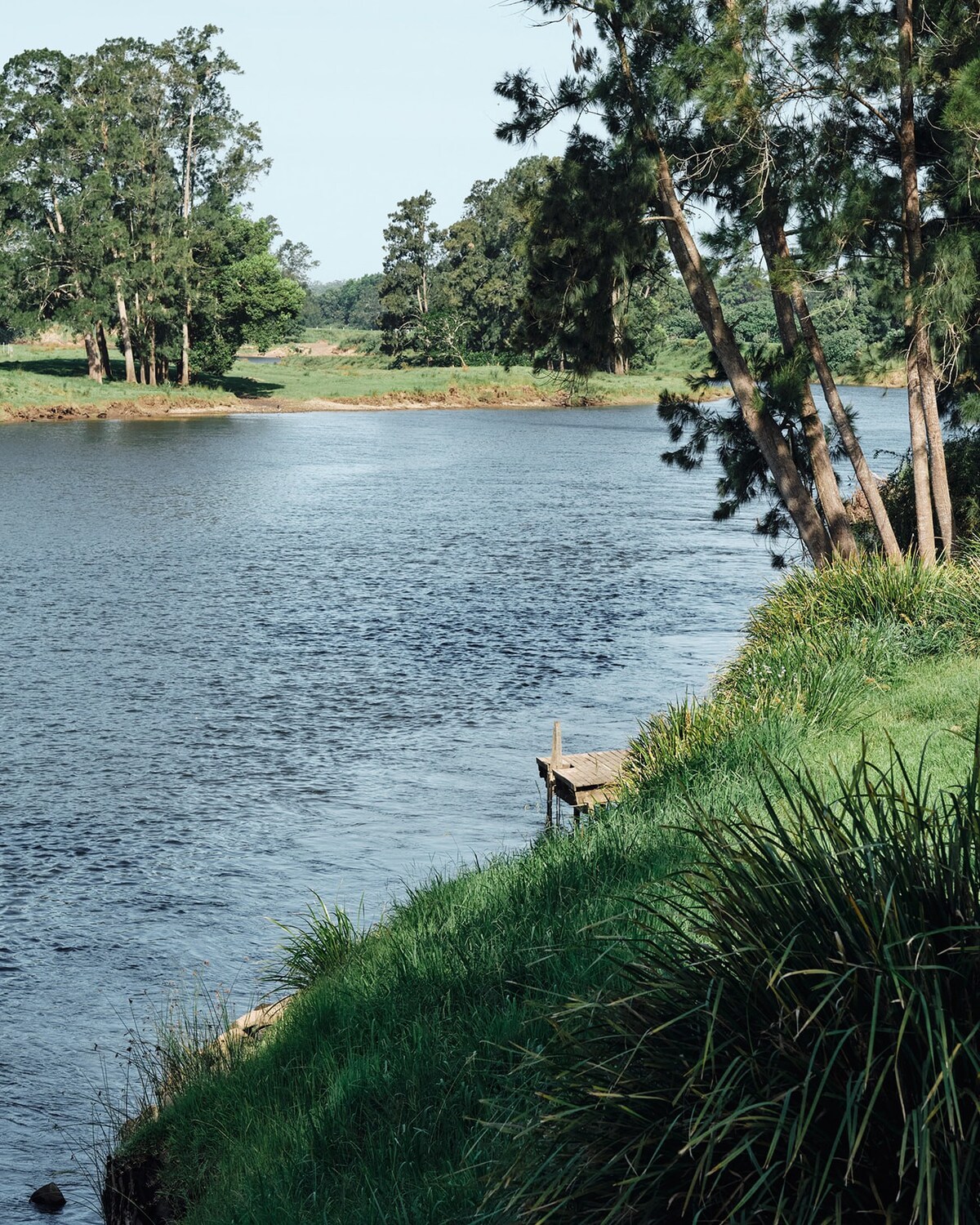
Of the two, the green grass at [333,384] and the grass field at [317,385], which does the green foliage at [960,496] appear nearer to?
the grass field at [317,385]

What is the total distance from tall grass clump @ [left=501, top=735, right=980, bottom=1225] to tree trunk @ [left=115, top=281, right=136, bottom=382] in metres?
76.1

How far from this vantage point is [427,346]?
107438 millimetres

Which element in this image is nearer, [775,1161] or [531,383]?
[775,1161]

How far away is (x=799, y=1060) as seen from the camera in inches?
138

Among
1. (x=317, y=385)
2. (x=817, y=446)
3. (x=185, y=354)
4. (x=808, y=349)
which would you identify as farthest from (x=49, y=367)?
(x=808, y=349)

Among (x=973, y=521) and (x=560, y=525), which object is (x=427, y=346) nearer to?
(x=560, y=525)

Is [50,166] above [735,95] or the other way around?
above

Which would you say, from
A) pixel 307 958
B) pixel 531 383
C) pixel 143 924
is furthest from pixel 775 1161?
pixel 531 383

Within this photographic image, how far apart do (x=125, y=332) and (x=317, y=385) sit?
1886 centimetres

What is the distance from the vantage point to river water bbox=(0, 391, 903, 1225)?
9.44 m

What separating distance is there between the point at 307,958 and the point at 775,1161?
18.5 ft

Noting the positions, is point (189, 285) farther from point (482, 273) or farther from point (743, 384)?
point (743, 384)

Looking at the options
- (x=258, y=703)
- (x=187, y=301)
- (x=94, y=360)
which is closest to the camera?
(x=258, y=703)

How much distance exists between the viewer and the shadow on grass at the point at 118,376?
263 feet
